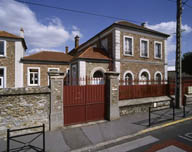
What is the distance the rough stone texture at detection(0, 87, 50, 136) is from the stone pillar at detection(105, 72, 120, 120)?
2.96 meters

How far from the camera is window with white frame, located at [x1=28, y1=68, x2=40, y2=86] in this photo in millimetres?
13683

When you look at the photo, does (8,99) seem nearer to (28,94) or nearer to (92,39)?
(28,94)

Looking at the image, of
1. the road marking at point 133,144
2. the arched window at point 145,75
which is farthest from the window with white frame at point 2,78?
the arched window at point 145,75

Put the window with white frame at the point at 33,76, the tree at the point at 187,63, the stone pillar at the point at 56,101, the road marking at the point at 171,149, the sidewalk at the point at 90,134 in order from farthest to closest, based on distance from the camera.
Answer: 1. the tree at the point at 187,63
2. the window with white frame at the point at 33,76
3. the stone pillar at the point at 56,101
4. the sidewalk at the point at 90,134
5. the road marking at the point at 171,149

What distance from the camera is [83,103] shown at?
18.0 ft

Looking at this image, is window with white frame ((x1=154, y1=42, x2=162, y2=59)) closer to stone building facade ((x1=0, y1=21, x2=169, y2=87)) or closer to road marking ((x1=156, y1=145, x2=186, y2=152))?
stone building facade ((x1=0, y1=21, x2=169, y2=87))

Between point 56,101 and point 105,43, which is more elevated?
point 105,43

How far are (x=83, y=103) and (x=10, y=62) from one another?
11.7 m

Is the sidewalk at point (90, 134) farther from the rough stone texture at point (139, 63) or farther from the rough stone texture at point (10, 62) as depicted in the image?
the rough stone texture at point (10, 62)

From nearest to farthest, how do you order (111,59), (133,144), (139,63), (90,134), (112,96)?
(133,144), (90,134), (112,96), (111,59), (139,63)

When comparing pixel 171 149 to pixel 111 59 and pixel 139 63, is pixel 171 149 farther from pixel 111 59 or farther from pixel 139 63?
pixel 139 63

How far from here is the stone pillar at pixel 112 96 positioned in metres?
5.83

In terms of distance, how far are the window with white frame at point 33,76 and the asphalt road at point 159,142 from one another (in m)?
13.0

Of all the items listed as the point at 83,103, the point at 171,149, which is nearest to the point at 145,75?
the point at 83,103
